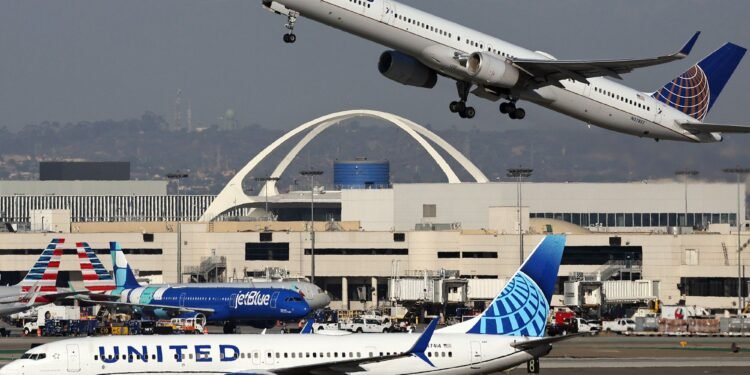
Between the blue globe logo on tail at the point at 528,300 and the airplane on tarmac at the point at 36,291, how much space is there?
59.4m

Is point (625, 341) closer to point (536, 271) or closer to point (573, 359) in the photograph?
point (573, 359)

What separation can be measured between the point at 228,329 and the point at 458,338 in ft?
183

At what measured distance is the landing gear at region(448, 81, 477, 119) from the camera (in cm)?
7581

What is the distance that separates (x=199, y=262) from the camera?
176875 millimetres

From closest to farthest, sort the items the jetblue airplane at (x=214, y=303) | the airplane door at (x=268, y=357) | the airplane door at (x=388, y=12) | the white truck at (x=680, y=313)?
the airplane door at (x=268, y=357)
the airplane door at (x=388, y=12)
the jetblue airplane at (x=214, y=303)
the white truck at (x=680, y=313)

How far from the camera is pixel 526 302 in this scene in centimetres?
5909

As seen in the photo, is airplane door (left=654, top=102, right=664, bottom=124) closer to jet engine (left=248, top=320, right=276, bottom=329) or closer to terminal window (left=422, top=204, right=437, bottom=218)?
jet engine (left=248, top=320, right=276, bottom=329)

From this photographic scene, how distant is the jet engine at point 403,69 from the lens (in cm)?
7369

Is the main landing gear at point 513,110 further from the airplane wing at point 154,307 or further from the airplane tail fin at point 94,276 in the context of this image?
the airplane tail fin at point 94,276

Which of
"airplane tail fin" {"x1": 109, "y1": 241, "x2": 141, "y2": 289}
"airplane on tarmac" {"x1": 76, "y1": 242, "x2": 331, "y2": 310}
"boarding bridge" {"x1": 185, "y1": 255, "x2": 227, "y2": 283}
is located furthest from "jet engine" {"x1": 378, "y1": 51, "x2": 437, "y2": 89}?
"boarding bridge" {"x1": 185, "y1": 255, "x2": 227, "y2": 283}

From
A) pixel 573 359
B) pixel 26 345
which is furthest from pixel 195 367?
pixel 26 345

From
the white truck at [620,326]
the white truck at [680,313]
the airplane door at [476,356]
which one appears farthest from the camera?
the white truck at [680,313]

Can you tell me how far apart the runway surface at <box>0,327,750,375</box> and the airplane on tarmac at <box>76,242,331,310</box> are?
16840 mm

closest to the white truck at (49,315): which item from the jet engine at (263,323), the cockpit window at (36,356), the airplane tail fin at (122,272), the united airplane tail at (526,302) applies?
the airplane tail fin at (122,272)
